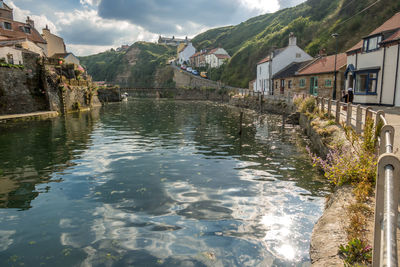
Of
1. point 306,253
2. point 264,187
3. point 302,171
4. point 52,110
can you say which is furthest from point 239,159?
point 52,110

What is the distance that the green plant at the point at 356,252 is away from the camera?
14.9ft

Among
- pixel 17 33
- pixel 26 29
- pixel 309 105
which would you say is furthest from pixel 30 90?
Result: pixel 309 105

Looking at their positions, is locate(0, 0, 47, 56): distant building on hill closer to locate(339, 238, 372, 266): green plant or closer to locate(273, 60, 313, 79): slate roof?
locate(273, 60, 313, 79): slate roof

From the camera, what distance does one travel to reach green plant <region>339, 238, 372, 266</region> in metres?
4.54

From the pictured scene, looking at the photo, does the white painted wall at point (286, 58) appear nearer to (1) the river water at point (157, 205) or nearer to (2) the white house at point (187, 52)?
(1) the river water at point (157, 205)

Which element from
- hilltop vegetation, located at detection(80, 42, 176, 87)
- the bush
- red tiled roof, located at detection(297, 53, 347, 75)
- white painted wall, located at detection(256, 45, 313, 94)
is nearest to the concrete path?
the bush

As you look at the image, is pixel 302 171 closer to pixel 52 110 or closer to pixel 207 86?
pixel 52 110

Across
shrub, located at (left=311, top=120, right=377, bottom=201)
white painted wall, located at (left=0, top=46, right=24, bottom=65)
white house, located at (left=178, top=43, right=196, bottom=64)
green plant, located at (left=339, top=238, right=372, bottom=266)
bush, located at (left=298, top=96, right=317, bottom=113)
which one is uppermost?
white house, located at (left=178, top=43, right=196, bottom=64)

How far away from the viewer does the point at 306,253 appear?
6199 mm

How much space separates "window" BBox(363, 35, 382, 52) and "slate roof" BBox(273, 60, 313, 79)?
18607 millimetres

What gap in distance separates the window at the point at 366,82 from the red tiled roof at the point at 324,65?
7584 millimetres

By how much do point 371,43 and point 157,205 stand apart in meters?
24.5

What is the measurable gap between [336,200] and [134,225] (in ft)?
18.1

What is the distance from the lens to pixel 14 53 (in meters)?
33.6
